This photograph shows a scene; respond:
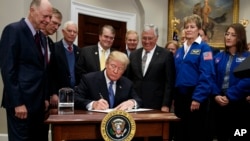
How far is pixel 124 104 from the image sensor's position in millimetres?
2340

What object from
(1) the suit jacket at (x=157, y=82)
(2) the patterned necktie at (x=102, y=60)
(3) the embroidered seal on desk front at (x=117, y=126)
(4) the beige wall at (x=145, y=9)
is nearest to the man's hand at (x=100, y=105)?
(3) the embroidered seal on desk front at (x=117, y=126)

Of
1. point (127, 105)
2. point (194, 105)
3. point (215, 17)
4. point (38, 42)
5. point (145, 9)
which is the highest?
point (145, 9)

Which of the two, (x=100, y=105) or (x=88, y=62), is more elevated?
(x=88, y=62)

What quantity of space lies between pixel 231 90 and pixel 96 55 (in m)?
1.40

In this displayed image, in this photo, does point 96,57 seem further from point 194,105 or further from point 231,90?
point 231,90

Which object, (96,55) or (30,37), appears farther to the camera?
(96,55)

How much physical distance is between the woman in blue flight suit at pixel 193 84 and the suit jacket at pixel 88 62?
0.86m

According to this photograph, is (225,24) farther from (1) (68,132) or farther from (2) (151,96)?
(1) (68,132)

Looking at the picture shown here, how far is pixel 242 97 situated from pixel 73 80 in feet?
5.59

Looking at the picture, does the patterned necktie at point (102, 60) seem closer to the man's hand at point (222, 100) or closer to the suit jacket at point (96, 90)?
the suit jacket at point (96, 90)

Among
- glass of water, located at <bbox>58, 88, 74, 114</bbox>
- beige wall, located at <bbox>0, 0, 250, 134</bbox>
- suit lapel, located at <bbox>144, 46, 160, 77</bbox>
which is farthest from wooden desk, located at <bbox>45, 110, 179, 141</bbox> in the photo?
beige wall, located at <bbox>0, 0, 250, 134</bbox>

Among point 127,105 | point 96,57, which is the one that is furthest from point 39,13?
point 96,57

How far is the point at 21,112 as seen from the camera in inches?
87.7

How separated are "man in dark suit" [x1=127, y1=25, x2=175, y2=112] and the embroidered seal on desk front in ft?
4.26
